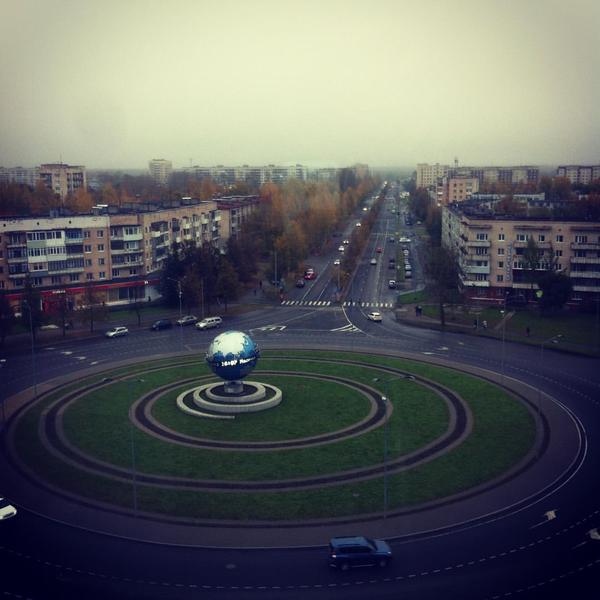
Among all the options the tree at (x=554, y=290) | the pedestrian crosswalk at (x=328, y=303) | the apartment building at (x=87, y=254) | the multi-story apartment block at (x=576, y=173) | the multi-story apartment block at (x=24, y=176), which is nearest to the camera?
the tree at (x=554, y=290)

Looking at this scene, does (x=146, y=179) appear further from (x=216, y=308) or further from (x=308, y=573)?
(x=308, y=573)

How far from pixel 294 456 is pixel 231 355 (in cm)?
612

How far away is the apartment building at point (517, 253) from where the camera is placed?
49.3 metres

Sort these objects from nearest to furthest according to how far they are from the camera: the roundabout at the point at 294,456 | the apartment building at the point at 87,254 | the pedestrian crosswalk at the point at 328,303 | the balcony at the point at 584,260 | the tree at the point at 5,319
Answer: the roundabout at the point at 294,456 → the tree at the point at 5,319 → the apartment building at the point at 87,254 → the balcony at the point at 584,260 → the pedestrian crosswalk at the point at 328,303

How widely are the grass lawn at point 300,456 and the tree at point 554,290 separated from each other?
15978 mm

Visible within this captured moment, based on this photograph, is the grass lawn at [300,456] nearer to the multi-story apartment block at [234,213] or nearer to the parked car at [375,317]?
the parked car at [375,317]

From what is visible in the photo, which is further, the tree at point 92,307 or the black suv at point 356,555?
the tree at point 92,307

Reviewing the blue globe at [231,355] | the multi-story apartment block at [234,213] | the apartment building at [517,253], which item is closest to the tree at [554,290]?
the apartment building at [517,253]

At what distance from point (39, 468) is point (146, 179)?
339ft

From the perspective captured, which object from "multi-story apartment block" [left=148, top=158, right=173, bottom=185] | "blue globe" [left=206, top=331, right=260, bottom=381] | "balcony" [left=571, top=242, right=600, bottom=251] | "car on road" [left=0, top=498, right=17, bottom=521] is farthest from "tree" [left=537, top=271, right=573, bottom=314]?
"multi-story apartment block" [left=148, top=158, right=173, bottom=185]

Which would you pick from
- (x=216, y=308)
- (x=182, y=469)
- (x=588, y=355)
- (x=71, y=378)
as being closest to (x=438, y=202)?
(x=216, y=308)

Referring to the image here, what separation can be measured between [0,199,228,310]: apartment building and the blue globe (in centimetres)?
2147

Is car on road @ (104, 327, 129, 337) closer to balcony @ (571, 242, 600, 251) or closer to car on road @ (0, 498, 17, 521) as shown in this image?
car on road @ (0, 498, 17, 521)

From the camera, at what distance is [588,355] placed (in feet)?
119
